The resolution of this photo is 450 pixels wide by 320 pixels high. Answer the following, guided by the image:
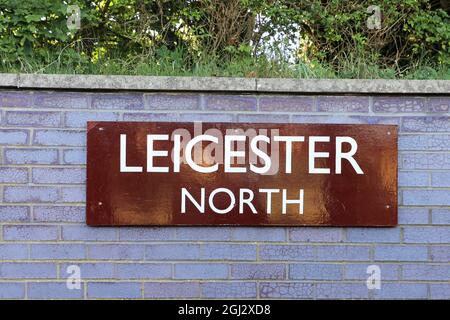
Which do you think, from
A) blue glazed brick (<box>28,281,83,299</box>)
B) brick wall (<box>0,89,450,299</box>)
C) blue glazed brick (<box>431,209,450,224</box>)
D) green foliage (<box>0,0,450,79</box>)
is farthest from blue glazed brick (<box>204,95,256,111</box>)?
blue glazed brick (<box>28,281,83,299</box>)

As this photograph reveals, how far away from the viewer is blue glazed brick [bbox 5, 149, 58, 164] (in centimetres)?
439

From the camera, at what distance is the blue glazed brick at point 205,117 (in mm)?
4434

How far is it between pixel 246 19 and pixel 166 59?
90 cm

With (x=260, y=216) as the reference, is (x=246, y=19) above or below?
above

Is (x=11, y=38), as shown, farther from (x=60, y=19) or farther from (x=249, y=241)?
(x=249, y=241)

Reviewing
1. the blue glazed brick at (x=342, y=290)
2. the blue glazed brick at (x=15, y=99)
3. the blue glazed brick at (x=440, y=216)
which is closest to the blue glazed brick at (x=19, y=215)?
the blue glazed brick at (x=15, y=99)

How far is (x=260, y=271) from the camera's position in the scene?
4496mm

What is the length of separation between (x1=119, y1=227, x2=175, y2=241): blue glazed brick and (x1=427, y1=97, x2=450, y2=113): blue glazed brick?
184 cm

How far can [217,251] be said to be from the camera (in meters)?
4.46

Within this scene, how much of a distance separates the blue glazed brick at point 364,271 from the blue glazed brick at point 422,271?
2.4 inches

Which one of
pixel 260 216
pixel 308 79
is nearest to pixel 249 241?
pixel 260 216

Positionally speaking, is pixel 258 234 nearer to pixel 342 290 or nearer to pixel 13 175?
pixel 342 290

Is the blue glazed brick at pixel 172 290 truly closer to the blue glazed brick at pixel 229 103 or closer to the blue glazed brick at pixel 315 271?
the blue glazed brick at pixel 315 271

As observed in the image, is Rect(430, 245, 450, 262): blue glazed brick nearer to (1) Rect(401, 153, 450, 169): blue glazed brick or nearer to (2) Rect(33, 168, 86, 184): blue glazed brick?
(1) Rect(401, 153, 450, 169): blue glazed brick
